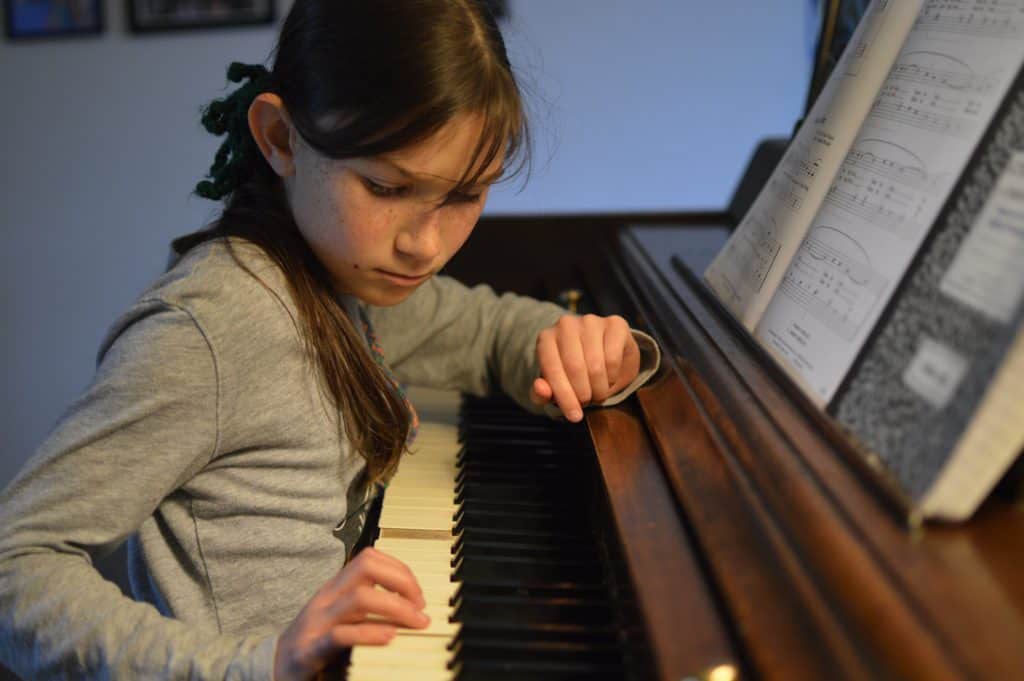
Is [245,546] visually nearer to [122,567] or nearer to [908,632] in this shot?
[908,632]

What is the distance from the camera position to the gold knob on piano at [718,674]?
0.51 m

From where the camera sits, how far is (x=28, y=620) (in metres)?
0.78

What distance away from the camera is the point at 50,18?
109 inches

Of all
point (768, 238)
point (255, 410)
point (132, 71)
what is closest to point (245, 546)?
point (255, 410)

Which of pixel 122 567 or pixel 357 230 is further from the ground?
pixel 357 230

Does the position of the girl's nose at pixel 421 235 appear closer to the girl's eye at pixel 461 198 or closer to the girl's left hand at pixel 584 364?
the girl's eye at pixel 461 198

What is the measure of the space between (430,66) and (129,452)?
0.44 m

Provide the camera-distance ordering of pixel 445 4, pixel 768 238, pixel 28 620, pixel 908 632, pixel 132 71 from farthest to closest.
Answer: pixel 132 71 → pixel 768 238 → pixel 445 4 → pixel 28 620 → pixel 908 632

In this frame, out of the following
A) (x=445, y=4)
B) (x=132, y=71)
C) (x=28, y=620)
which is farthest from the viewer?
(x=132, y=71)

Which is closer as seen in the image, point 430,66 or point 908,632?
point 908,632

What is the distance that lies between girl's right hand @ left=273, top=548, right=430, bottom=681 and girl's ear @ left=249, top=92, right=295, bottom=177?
0.43m

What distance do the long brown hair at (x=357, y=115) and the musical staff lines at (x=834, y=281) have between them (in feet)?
1.04

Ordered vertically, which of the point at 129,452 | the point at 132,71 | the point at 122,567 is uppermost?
the point at 129,452

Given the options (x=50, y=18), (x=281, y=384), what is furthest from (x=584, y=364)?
(x=50, y=18)
